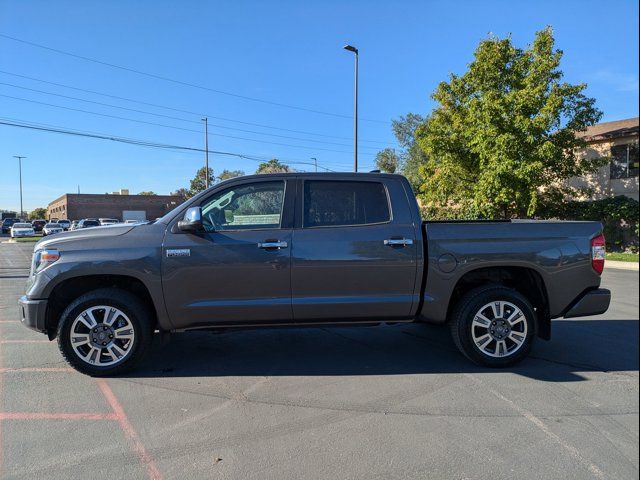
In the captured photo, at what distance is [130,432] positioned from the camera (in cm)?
355

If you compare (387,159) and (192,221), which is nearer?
(192,221)

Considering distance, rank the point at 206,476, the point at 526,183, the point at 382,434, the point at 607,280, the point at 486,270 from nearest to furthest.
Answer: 1. the point at 206,476
2. the point at 382,434
3. the point at 486,270
4. the point at 607,280
5. the point at 526,183

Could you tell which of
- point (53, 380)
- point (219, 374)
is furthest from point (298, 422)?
point (53, 380)

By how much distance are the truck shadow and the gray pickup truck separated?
0.38 m

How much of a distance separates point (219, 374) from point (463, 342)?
8.18 feet

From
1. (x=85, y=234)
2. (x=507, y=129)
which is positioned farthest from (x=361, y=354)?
(x=507, y=129)

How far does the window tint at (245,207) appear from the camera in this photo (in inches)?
188

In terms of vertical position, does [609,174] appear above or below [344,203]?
above

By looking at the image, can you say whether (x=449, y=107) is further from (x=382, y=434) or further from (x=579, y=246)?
(x=382, y=434)

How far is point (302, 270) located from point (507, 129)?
1540 centimetres

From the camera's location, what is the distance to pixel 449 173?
1991 cm

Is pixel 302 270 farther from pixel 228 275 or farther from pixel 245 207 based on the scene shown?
pixel 245 207

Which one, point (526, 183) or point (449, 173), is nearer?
point (526, 183)

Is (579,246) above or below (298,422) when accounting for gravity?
above
